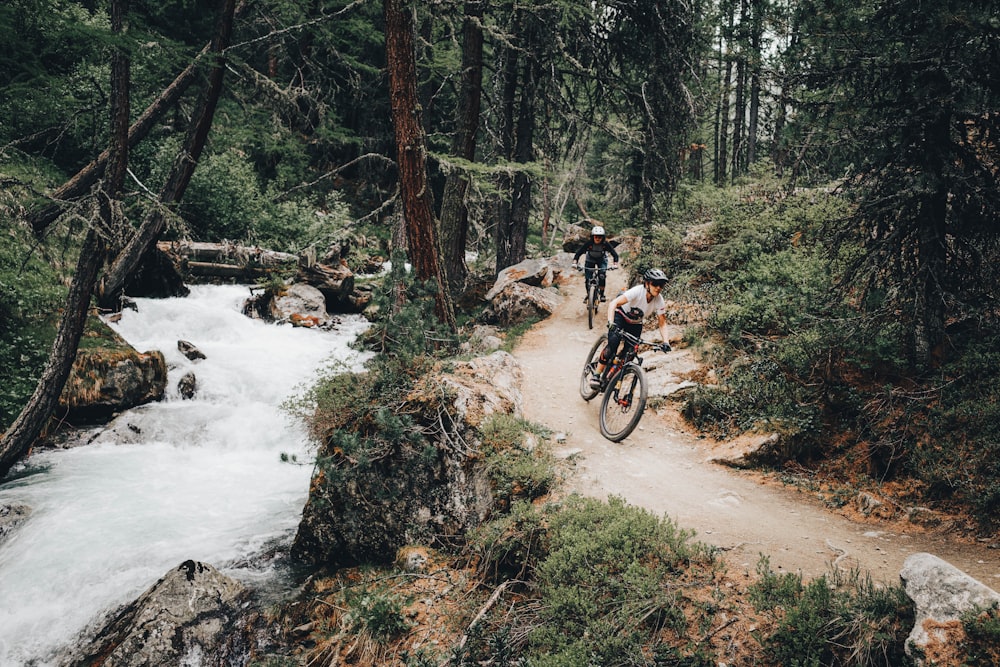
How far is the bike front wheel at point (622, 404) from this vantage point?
23.9 ft

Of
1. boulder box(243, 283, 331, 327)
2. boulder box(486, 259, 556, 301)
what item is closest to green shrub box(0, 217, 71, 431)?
boulder box(243, 283, 331, 327)

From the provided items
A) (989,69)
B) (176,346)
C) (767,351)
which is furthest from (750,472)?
(176,346)

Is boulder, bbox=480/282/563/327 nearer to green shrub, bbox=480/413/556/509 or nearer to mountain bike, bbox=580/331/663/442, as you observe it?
mountain bike, bbox=580/331/663/442

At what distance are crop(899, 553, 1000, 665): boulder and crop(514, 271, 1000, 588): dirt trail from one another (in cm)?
95

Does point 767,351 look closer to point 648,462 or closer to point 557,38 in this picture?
point 648,462

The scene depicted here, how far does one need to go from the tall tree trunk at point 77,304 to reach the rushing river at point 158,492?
0.79 m

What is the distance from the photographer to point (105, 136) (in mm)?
16500

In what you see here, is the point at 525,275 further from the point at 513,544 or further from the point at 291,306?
the point at 513,544

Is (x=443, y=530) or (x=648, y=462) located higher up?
(x=648, y=462)

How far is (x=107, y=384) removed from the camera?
10086mm

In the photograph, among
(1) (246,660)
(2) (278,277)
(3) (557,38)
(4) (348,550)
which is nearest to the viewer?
(1) (246,660)

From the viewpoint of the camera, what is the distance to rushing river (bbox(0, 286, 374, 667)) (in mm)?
6270

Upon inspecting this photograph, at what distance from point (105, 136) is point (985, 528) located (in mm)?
21938

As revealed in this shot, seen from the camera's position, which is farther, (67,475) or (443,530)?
(67,475)
